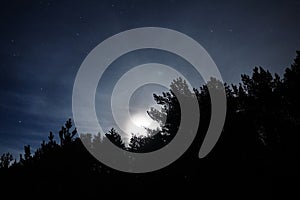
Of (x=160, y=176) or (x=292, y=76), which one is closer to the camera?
(x=160, y=176)

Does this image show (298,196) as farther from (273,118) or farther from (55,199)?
(55,199)

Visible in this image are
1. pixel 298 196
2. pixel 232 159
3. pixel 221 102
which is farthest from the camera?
pixel 221 102

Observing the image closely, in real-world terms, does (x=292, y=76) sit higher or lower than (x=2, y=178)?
higher

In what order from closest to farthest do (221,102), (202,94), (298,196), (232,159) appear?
(298,196), (232,159), (221,102), (202,94)

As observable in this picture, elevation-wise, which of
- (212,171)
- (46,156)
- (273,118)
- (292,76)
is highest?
(292,76)

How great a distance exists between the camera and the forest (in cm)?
872

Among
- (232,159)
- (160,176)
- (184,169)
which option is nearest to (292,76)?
(232,159)

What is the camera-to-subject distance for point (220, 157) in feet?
30.5

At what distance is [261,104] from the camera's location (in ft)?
37.3

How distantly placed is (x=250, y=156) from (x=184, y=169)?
11.4ft

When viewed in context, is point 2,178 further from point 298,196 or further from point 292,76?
point 292,76

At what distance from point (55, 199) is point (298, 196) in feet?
37.7

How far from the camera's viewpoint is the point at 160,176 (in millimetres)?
11055

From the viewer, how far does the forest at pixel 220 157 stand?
8719 millimetres
